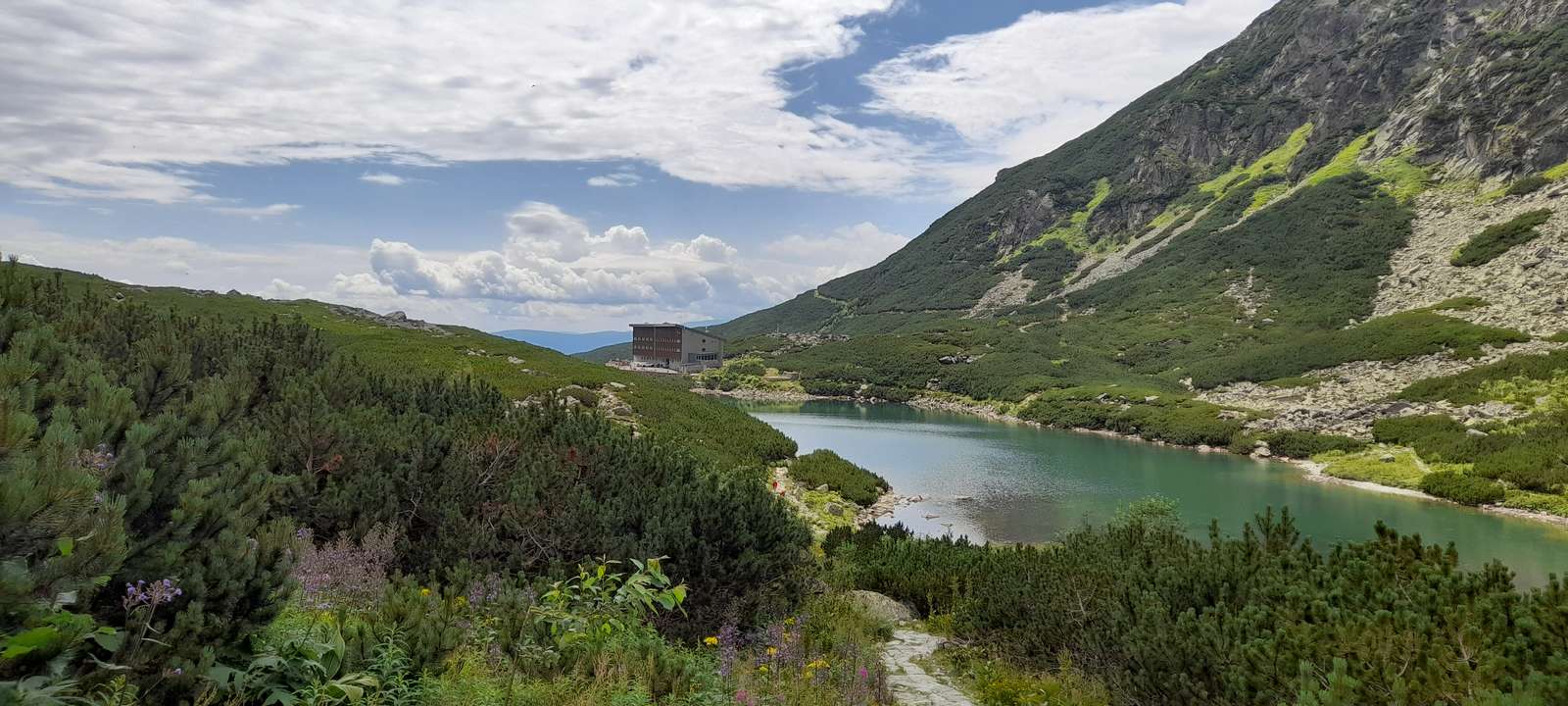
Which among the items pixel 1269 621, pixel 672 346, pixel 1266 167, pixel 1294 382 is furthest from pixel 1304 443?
pixel 1266 167

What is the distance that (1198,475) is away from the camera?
139 ft

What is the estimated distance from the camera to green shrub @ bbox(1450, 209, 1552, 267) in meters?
70.6

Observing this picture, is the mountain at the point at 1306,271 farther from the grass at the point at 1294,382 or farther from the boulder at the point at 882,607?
the boulder at the point at 882,607

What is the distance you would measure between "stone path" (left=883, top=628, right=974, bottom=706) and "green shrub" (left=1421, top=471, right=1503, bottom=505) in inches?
1418

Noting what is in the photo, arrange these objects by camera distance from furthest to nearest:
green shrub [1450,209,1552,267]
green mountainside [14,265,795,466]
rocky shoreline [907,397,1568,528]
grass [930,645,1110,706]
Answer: green shrub [1450,209,1552,267], green mountainside [14,265,795,466], rocky shoreline [907,397,1568,528], grass [930,645,1110,706]

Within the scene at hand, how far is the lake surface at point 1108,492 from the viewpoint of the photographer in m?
28.4

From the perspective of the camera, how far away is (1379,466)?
4066 cm

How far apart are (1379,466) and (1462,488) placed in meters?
6.87

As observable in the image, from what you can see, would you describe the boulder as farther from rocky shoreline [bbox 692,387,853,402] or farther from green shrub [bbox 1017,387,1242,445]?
rocky shoreline [bbox 692,387,853,402]

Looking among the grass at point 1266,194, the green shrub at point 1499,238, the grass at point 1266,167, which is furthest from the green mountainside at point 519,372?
the grass at point 1266,167

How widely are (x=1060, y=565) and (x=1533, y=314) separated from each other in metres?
70.4

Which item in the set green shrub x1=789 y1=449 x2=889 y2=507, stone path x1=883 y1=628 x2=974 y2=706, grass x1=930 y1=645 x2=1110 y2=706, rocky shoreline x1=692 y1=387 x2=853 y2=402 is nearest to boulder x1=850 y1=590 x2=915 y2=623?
stone path x1=883 y1=628 x2=974 y2=706

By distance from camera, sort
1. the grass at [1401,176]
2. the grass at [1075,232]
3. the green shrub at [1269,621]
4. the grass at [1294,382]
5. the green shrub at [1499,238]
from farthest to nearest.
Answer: the grass at [1075,232] → the grass at [1401,176] → the green shrub at [1499,238] → the grass at [1294,382] → the green shrub at [1269,621]

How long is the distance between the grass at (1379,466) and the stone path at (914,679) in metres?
39.3
